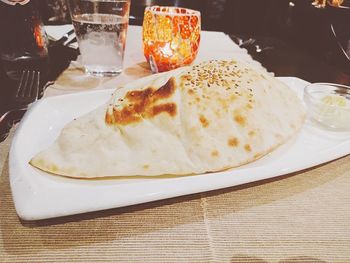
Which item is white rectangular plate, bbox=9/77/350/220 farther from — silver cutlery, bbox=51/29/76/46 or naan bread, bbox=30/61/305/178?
silver cutlery, bbox=51/29/76/46

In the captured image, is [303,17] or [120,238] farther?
[303,17]

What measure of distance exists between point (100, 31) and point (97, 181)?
0.82m

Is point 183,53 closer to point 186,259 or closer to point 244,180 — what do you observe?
point 244,180

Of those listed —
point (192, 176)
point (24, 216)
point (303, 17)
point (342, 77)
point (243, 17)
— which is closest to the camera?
point (24, 216)

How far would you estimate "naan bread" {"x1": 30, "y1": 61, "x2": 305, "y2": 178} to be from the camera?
2.15 feet

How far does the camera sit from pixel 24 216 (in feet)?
1.72

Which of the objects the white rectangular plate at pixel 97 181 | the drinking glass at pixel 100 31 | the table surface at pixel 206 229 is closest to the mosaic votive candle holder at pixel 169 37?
the drinking glass at pixel 100 31

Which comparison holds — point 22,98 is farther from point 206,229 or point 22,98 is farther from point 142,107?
point 206,229

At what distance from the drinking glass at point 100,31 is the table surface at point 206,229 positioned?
0.69 metres

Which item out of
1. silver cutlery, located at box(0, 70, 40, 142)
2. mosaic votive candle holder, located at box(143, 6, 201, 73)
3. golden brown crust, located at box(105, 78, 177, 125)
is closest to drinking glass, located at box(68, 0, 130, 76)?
mosaic votive candle holder, located at box(143, 6, 201, 73)

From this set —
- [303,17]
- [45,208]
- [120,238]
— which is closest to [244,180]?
[120,238]

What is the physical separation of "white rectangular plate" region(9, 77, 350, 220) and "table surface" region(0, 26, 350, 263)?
0.20 ft

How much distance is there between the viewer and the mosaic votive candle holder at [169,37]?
1270mm

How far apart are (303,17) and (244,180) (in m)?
2.59
